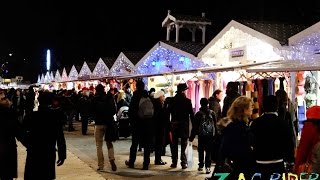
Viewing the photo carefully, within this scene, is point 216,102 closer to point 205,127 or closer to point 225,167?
point 205,127

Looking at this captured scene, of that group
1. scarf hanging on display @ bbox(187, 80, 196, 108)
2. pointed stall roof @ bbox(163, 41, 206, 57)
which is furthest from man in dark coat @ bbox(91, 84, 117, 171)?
pointed stall roof @ bbox(163, 41, 206, 57)

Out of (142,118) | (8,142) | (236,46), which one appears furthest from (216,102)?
(8,142)

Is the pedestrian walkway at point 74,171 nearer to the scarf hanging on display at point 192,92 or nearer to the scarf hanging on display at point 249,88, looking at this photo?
the scarf hanging on display at point 249,88

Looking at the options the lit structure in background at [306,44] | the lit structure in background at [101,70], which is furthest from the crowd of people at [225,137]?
the lit structure in background at [101,70]

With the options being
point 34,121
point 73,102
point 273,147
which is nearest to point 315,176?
point 273,147

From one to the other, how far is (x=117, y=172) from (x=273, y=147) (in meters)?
5.19

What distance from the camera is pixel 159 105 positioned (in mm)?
10984

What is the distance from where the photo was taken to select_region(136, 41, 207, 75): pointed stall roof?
56.3 ft

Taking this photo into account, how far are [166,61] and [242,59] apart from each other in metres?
6.50

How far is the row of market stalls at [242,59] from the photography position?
1077 cm

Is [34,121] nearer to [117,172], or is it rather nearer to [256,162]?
[256,162]

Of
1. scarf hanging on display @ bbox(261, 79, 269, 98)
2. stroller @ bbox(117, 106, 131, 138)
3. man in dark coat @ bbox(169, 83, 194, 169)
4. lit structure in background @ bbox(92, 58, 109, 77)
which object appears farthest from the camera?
lit structure in background @ bbox(92, 58, 109, 77)

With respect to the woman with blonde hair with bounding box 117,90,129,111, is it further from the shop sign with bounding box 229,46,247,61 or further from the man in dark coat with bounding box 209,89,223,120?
the man in dark coat with bounding box 209,89,223,120

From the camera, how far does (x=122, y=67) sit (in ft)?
83.8
